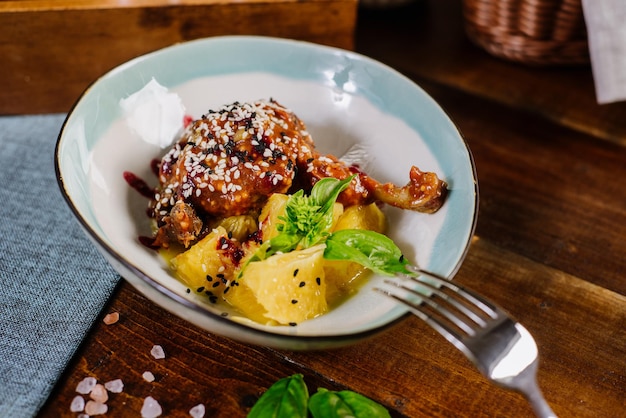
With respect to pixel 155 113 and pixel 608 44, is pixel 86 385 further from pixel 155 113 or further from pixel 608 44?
pixel 608 44

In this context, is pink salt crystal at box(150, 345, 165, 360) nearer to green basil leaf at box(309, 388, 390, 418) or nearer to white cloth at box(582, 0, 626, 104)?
green basil leaf at box(309, 388, 390, 418)

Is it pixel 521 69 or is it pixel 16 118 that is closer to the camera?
pixel 16 118

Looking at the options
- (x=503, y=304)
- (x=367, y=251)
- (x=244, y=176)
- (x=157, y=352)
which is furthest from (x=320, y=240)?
(x=503, y=304)

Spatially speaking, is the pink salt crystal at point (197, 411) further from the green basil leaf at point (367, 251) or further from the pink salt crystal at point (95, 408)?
the green basil leaf at point (367, 251)

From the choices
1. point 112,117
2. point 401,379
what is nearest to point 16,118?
point 112,117

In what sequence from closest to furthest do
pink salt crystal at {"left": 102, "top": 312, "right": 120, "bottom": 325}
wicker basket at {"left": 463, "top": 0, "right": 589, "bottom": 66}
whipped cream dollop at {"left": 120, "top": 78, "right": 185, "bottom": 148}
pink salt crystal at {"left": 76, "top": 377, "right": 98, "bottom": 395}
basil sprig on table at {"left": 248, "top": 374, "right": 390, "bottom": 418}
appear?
1. basil sprig on table at {"left": 248, "top": 374, "right": 390, "bottom": 418}
2. pink salt crystal at {"left": 76, "top": 377, "right": 98, "bottom": 395}
3. pink salt crystal at {"left": 102, "top": 312, "right": 120, "bottom": 325}
4. whipped cream dollop at {"left": 120, "top": 78, "right": 185, "bottom": 148}
5. wicker basket at {"left": 463, "top": 0, "right": 589, "bottom": 66}

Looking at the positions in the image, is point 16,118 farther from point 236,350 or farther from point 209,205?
point 236,350

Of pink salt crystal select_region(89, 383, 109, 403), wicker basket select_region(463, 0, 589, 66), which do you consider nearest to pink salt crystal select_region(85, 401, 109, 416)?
pink salt crystal select_region(89, 383, 109, 403)
